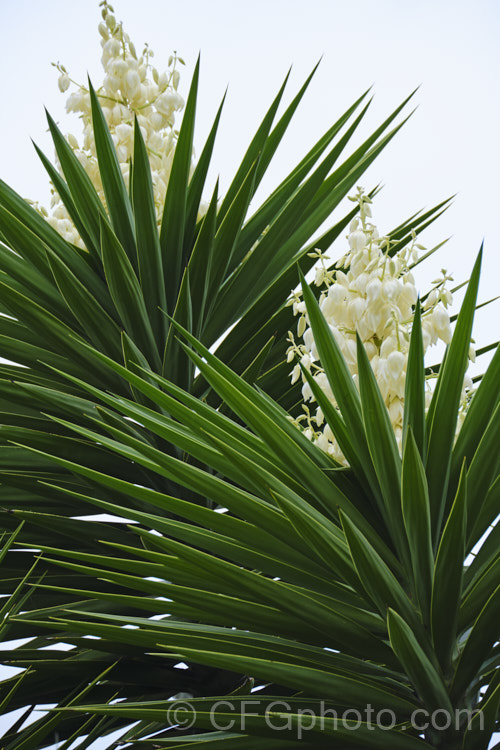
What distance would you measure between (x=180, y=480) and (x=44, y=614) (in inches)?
16.6

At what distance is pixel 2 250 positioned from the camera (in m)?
1.25

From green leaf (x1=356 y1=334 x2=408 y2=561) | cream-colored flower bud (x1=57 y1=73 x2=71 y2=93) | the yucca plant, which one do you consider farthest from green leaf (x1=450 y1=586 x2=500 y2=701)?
cream-colored flower bud (x1=57 y1=73 x2=71 y2=93)

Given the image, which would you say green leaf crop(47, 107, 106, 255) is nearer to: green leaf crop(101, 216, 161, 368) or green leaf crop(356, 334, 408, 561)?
green leaf crop(101, 216, 161, 368)

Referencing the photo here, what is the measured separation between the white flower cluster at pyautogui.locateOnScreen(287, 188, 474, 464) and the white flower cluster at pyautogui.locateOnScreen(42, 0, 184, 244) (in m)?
0.58

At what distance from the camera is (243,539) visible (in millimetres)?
783

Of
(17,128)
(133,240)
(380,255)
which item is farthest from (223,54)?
(380,255)

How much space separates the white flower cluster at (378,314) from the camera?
0.88 meters

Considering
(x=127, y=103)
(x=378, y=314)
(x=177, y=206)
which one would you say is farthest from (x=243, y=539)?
(x=127, y=103)

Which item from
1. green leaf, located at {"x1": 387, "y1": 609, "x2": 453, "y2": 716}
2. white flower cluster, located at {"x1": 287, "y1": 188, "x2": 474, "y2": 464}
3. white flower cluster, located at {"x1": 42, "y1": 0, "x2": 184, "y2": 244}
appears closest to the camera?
green leaf, located at {"x1": 387, "y1": 609, "x2": 453, "y2": 716}

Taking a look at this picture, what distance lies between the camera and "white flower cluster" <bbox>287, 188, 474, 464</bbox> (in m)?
0.88

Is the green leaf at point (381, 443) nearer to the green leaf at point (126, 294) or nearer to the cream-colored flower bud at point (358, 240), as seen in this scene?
the cream-colored flower bud at point (358, 240)

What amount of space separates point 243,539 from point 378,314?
311mm

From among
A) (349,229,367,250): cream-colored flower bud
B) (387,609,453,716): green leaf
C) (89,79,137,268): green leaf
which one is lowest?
(387,609,453,716): green leaf

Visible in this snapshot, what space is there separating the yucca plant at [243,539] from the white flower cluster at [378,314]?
6 cm
